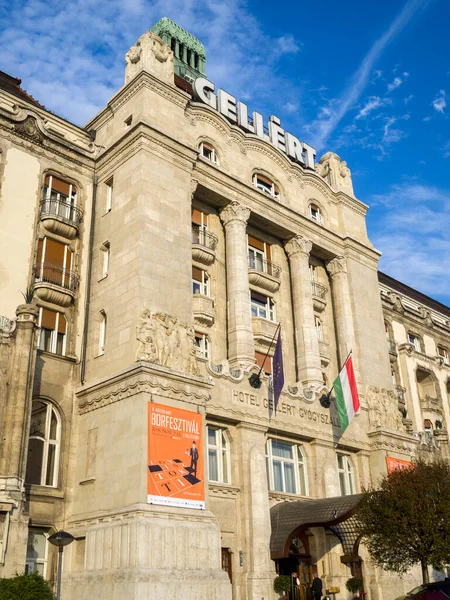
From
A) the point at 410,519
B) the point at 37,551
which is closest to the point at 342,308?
the point at 410,519

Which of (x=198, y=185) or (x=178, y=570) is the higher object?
(x=198, y=185)

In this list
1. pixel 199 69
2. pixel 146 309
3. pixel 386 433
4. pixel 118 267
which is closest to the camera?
pixel 146 309

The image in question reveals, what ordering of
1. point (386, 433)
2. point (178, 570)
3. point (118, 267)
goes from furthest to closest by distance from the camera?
point (386, 433) → point (118, 267) → point (178, 570)

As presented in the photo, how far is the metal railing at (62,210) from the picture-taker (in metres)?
35.9

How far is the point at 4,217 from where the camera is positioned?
33.8m

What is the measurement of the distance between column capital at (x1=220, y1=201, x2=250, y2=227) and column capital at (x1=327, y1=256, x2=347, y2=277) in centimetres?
926

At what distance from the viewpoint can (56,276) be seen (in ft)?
115

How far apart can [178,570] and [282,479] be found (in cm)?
1065

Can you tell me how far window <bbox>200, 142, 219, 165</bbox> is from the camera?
138 feet

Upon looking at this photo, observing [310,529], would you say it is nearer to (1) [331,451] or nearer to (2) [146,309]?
(1) [331,451]

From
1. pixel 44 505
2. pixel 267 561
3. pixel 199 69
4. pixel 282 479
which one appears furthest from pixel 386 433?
pixel 199 69

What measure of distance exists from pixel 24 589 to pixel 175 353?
42.4ft

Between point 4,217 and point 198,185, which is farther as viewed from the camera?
point 198,185

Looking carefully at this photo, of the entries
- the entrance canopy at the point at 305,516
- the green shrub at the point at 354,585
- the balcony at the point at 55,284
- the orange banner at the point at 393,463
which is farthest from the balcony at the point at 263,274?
the green shrub at the point at 354,585
